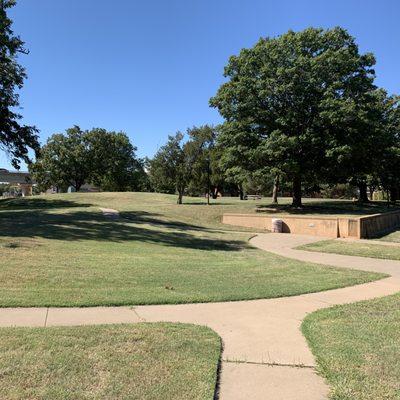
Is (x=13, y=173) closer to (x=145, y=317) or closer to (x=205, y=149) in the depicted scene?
(x=205, y=149)

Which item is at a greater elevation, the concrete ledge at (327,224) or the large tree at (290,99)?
the large tree at (290,99)

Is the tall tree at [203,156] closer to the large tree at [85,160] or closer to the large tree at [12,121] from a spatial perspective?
the large tree at [12,121]

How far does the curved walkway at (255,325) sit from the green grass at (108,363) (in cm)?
27

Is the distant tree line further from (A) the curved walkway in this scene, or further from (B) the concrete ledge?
(A) the curved walkway

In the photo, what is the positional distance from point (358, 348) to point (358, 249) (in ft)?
32.7

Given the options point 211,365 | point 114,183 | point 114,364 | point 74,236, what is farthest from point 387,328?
point 114,183

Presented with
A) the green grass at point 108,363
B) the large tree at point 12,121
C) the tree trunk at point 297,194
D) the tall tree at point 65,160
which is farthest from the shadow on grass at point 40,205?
the tall tree at point 65,160

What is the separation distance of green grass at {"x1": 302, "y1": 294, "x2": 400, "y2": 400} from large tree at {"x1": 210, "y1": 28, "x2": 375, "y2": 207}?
1840cm

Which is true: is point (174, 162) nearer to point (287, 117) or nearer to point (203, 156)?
point (203, 156)

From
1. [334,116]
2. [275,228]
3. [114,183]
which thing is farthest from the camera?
[114,183]

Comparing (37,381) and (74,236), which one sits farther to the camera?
(74,236)

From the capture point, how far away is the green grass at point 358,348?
388 centimetres

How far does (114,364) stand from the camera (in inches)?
161

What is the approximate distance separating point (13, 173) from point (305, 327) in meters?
84.7
